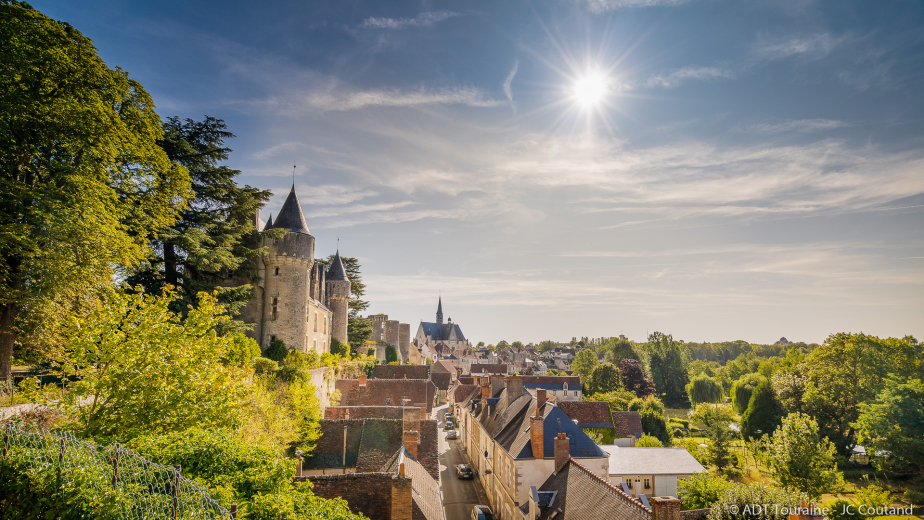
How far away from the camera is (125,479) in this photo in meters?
5.88

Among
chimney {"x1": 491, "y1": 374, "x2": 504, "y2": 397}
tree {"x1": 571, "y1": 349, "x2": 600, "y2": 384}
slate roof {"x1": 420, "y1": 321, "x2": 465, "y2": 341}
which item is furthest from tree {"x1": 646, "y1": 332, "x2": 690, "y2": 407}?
slate roof {"x1": 420, "y1": 321, "x2": 465, "y2": 341}

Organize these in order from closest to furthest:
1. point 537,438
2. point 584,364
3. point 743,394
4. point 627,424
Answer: point 537,438 < point 627,424 < point 743,394 < point 584,364

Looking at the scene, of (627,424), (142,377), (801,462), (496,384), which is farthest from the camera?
(627,424)

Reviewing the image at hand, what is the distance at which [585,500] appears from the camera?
49.7ft

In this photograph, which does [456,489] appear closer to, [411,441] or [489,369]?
[411,441]

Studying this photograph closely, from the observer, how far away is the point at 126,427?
30.6 feet

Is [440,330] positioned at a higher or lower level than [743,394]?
higher

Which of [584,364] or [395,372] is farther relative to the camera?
[584,364]

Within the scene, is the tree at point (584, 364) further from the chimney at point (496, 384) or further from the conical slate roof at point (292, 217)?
the conical slate roof at point (292, 217)

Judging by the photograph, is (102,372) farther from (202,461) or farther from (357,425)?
(357,425)

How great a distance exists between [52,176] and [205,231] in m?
10.2

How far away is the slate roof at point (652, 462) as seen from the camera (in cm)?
2530

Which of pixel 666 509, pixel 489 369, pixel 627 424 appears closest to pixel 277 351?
pixel 666 509

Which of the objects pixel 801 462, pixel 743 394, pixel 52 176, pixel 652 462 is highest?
pixel 52 176
